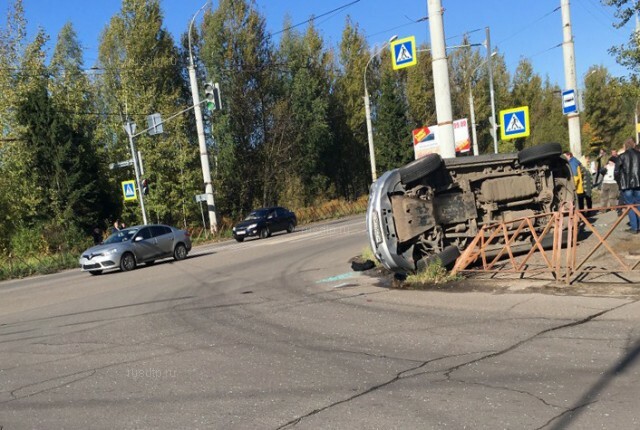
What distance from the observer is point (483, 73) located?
62.1 metres

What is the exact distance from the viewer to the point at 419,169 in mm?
10219

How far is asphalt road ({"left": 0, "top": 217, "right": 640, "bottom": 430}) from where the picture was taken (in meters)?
4.43

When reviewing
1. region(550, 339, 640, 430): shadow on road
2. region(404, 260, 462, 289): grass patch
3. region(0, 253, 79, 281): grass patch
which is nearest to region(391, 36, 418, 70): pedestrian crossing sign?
region(404, 260, 462, 289): grass patch

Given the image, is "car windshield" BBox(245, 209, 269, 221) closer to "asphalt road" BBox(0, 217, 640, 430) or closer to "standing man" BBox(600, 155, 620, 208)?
"standing man" BBox(600, 155, 620, 208)

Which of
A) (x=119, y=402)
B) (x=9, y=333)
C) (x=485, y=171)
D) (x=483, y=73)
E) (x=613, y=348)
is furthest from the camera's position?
(x=483, y=73)

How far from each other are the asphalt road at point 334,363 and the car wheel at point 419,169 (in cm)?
199

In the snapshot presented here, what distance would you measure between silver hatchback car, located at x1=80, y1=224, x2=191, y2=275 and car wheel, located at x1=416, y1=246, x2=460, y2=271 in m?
11.6

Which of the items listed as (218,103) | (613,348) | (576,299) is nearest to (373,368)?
(613,348)

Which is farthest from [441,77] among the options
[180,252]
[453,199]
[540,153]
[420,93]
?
[420,93]

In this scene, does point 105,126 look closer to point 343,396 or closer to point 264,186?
point 264,186

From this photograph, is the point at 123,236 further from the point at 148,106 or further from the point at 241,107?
the point at 241,107

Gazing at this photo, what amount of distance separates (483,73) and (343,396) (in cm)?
6196

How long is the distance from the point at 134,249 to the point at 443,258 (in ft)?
40.2

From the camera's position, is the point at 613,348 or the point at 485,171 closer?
the point at 613,348
